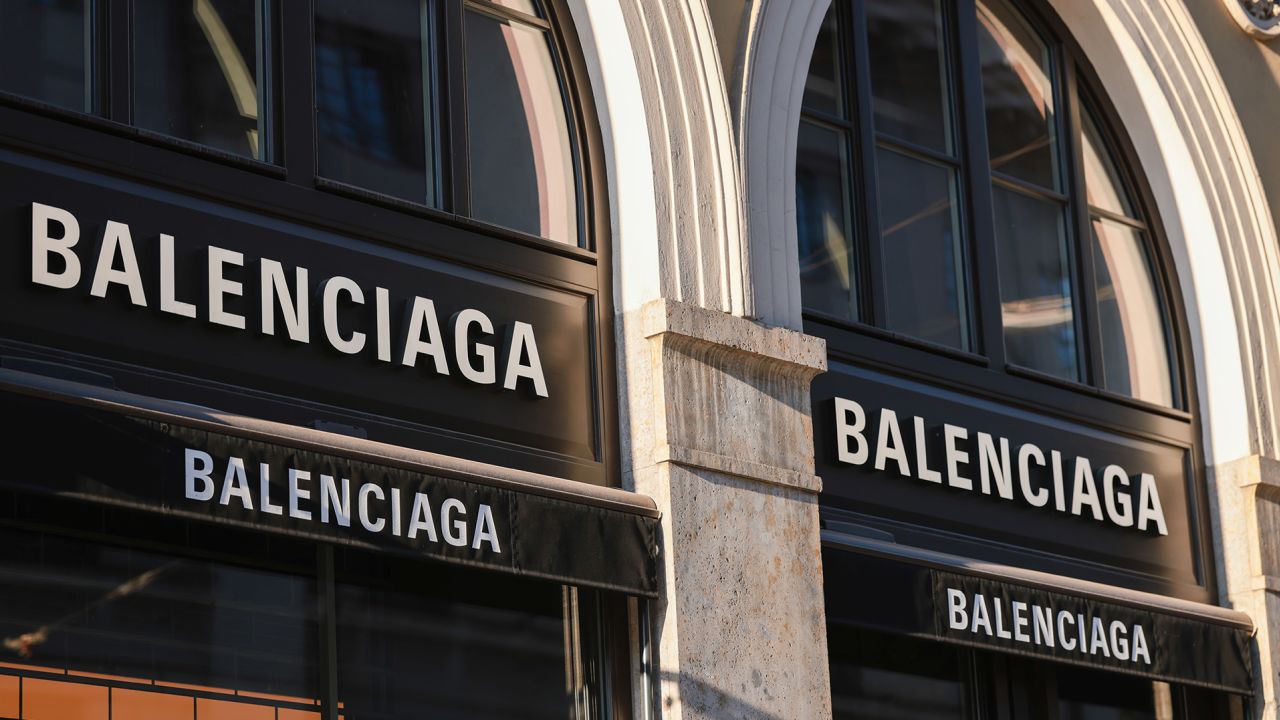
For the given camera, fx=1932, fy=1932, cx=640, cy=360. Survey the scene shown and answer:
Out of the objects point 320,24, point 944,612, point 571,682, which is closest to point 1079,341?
point 944,612

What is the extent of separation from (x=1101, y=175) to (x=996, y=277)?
66.5 inches

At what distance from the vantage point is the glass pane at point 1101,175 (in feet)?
43.5

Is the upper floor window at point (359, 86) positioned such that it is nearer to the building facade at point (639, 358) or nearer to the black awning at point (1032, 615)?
the building facade at point (639, 358)

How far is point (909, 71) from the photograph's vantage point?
1219 cm

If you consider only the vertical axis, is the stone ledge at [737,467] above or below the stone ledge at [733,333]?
below

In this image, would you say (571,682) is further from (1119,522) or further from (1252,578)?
(1252,578)

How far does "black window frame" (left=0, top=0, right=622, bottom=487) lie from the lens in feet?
26.9

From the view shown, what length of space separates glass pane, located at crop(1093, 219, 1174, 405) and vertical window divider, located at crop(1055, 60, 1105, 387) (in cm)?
20

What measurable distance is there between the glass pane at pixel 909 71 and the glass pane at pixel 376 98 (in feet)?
11.1

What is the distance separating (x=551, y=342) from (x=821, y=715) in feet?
7.64

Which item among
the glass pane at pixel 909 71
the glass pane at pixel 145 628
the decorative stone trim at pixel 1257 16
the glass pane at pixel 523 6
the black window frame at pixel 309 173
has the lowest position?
the glass pane at pixel 145 628

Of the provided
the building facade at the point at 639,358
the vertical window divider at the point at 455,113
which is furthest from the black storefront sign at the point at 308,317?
the vertical window divider at the point at 455,113

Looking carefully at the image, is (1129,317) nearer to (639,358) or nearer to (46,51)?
(639,358)

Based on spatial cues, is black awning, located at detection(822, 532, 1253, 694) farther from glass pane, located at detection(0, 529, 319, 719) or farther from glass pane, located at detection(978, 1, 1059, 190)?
glass pane, located at detection(0, 529, 319, 719)
